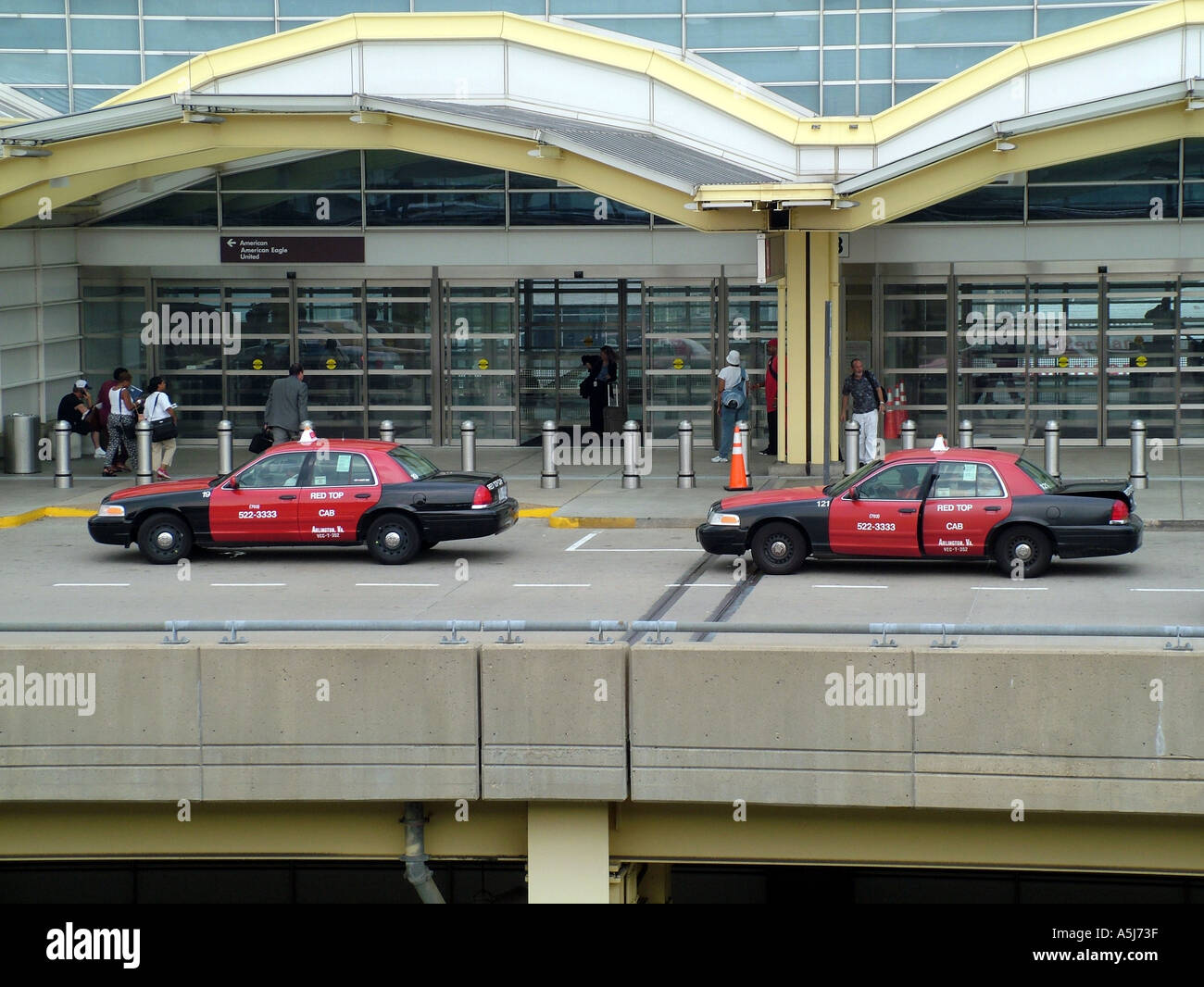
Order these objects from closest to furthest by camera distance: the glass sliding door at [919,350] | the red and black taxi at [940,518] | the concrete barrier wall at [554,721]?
the concrete barrier wall at [554,721] < the red and black taxi at [940,518] < the glass sliding door at [919,350]

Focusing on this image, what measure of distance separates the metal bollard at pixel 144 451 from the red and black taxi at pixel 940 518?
9.37 m

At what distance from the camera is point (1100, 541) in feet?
54.0

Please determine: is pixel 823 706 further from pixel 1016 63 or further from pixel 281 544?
pixel 1016 63

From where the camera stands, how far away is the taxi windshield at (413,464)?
18219 mm

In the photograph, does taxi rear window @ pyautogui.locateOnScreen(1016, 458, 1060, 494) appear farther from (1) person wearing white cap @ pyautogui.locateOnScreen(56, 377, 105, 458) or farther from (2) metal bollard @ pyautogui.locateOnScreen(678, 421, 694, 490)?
(1) person wearing white cap @ pyautogui.locateOnScreen(56, 377, 105, 458)

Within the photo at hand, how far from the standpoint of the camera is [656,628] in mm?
11109

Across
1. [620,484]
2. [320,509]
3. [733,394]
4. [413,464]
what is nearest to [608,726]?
[320,509]

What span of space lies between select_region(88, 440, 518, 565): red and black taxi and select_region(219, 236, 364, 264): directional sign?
34.8 feet

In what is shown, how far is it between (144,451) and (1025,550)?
1238cm

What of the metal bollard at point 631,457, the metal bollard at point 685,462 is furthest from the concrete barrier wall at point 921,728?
the metal bollard at point 631,457

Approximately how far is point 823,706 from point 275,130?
14591 mm

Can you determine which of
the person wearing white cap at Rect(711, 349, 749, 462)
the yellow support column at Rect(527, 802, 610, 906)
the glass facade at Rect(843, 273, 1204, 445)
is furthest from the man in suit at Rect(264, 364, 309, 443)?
the yellow support column at Rect(527, 802, 610, 906)

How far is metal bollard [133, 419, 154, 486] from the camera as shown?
23.3m

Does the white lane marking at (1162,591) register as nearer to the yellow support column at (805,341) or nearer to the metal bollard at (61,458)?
the yellow support column at (805,341)
